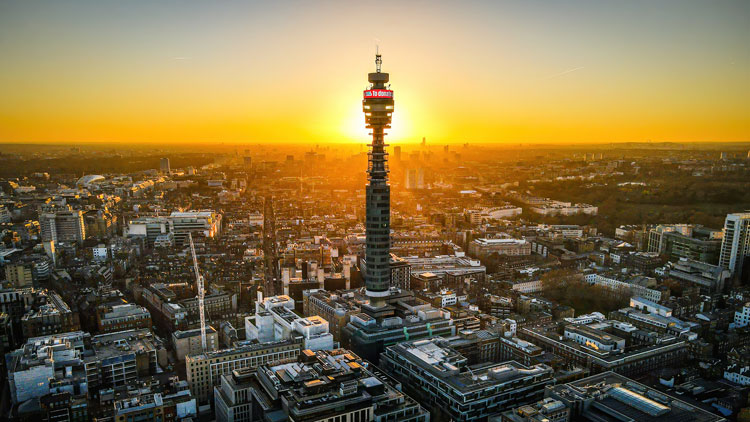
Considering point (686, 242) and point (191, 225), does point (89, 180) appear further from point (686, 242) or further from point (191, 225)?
point (686, 242)

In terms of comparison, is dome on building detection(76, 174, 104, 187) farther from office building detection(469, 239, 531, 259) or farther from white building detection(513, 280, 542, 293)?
white building detection(513, 280, 542, 293)

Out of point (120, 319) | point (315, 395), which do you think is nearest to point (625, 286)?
point (315, 395)

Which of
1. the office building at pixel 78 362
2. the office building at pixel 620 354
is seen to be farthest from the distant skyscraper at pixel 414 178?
the office building at pixel 78 362

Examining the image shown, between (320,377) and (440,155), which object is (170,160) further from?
(320,377)

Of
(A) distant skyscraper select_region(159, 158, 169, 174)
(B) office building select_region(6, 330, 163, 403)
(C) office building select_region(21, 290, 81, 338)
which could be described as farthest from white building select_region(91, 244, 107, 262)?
(A) distant skyscraper select_region(159, 158, 169, 174)

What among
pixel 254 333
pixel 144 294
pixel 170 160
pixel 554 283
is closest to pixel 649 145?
pixel 554 283
